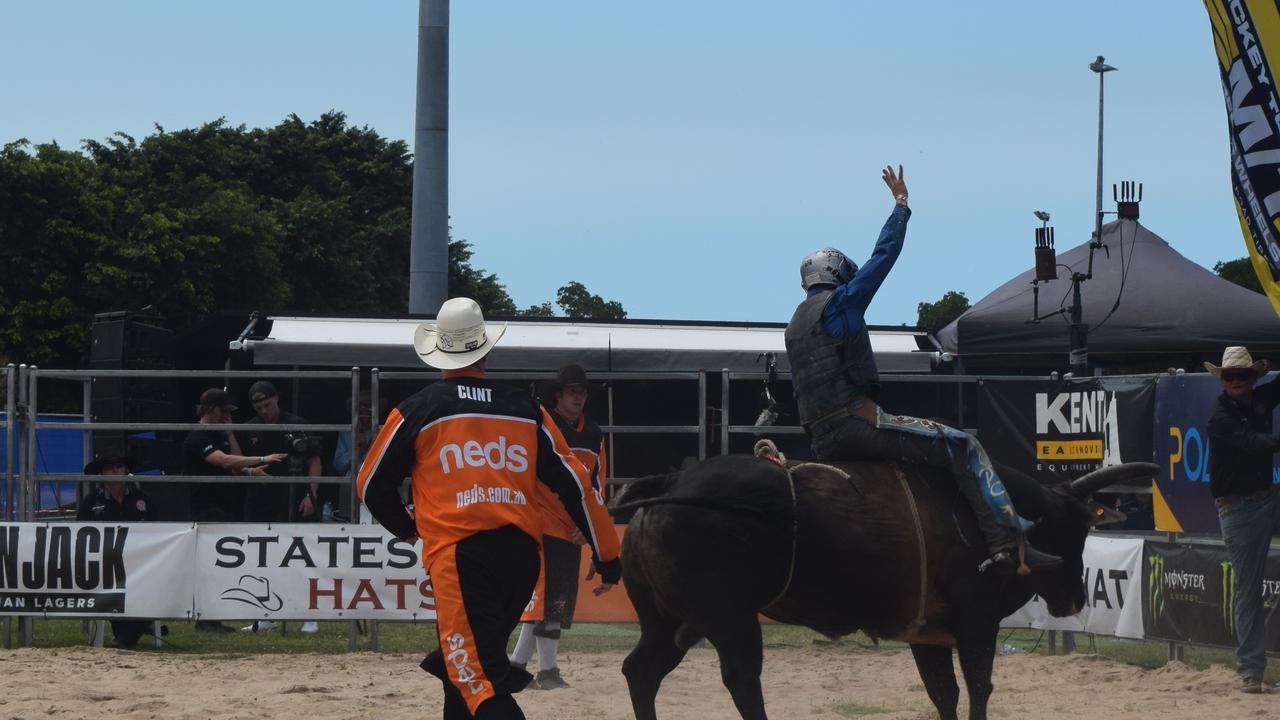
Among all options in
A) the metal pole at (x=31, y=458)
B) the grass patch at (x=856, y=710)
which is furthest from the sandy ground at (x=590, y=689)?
the metal pole at (x=31, y=458)

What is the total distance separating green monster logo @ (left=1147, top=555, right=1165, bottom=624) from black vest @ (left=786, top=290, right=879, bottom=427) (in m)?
4.41

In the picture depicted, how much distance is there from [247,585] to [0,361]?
28636mm

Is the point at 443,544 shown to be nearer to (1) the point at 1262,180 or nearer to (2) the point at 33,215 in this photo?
(1) the point at 1262,180

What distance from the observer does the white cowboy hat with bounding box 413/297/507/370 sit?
582 centimetres

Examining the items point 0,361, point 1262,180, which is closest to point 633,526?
point 1262,180

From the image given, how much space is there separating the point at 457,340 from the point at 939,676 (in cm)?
326

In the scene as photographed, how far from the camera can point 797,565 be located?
6742 millimetres

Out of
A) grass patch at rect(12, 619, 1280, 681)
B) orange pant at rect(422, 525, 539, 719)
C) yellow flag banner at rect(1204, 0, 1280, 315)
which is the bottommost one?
grass patch at rect(12, 619, 1280, 681)

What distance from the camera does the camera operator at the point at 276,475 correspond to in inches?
458

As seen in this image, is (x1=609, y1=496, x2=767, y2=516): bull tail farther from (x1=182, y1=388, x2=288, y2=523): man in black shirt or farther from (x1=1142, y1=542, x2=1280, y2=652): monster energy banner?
(x1=182, y1=388, x2=288, y2=523): man in black shirt

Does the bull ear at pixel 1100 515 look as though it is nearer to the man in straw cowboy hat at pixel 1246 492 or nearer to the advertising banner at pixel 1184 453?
the man in straw cowboy hat at pixel 1246 492

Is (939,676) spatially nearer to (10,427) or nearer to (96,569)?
(96,569)

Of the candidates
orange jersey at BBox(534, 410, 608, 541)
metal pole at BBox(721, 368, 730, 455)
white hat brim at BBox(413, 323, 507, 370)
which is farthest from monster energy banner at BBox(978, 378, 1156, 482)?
white hat brim at BBox(413, 323, 507, 370)

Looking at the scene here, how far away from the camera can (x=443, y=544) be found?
5.55 metres
